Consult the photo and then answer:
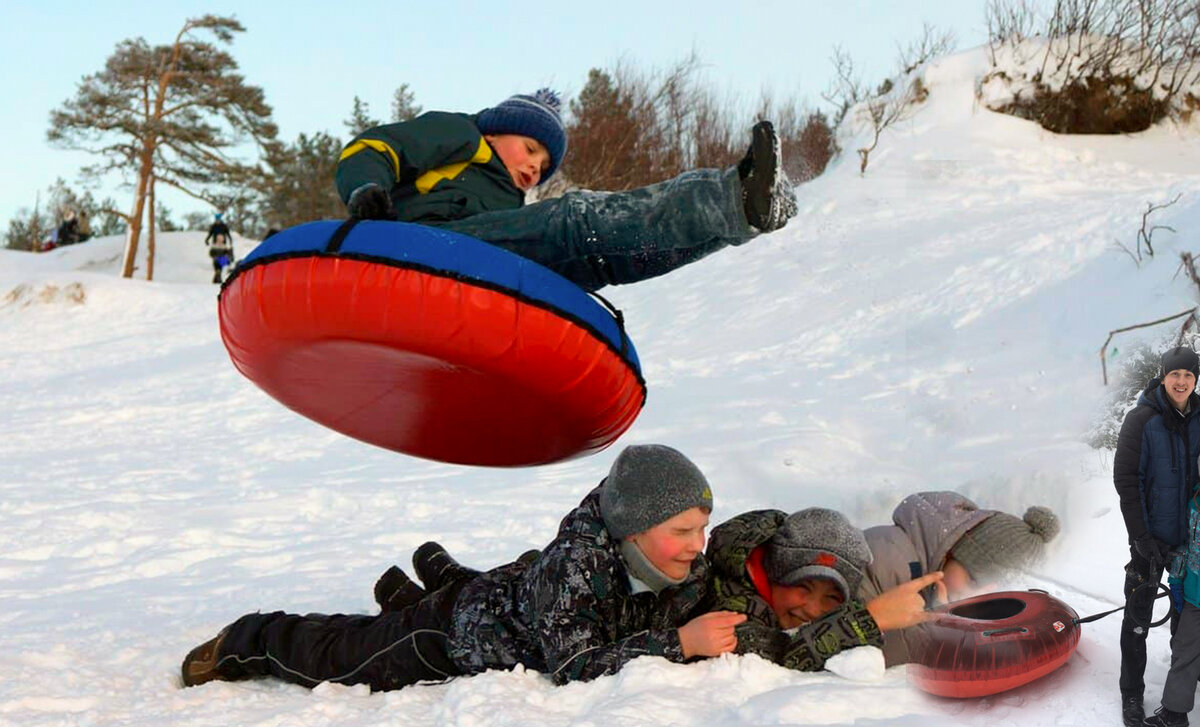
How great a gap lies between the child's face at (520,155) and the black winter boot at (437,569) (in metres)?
1.14

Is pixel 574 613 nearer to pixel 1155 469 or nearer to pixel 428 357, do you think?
pixel 428 357

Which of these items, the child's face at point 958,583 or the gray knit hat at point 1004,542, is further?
the child's face at point 958,583

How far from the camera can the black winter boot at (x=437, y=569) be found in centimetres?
319

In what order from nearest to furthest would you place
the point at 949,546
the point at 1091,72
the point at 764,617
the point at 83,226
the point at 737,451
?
the point at 949,546
the point at 764,617
the point at 737,451
the point at 1091,72
the point at 83,226

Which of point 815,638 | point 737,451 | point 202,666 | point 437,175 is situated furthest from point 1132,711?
point 737,451

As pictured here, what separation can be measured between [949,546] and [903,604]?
0.18 m

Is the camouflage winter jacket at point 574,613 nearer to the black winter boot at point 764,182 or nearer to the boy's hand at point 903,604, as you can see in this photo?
the boy's hand at point 903,604

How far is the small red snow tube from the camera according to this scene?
133 centimetres

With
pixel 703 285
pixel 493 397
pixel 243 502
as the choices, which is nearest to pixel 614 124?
pixel 703 285

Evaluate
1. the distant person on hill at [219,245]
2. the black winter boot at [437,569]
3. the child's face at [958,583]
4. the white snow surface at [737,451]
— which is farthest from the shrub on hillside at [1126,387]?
the distant person on hill at [219,245]

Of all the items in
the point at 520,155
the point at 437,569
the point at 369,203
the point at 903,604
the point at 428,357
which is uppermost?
the point at 520,155

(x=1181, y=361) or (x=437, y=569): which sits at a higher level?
(x=1181, y=361)

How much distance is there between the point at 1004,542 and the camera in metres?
1.68

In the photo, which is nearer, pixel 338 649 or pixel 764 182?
pixel 764 182
